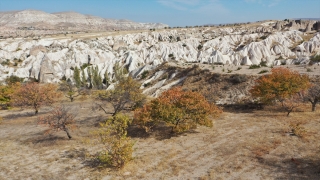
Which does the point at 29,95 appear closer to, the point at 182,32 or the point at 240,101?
the point at 240,101

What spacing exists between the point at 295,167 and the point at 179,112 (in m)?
9.74

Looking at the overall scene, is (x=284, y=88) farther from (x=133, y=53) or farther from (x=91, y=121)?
(x=133, y=53)

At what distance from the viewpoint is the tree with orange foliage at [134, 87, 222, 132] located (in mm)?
21625

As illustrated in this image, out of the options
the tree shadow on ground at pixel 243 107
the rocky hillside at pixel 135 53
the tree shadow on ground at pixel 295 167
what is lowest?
the tree shadow on ground at pixel 295 167

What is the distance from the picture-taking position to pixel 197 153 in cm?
1814

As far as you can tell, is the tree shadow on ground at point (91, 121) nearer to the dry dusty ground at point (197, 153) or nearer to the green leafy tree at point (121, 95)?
the green leafy tree at point (121, 95)

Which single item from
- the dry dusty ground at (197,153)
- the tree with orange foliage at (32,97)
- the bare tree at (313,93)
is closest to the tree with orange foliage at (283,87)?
the dry dusty ground at (197,153)

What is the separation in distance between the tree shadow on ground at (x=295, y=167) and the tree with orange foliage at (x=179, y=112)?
23.1 ft

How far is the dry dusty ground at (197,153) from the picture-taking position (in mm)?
15195

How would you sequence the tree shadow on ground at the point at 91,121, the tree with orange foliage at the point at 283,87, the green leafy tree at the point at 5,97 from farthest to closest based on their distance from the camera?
1. the green leafy tree at the point at 5,97
2. the tree shadow on ground at the point at 91,121
3. the tree with orange foliage at the point at 283,87

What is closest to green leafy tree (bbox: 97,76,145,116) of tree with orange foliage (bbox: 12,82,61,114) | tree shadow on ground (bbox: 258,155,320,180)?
tree with orange foliage (bbox: 12,82,61,114)

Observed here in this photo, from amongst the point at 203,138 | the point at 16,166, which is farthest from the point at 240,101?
the point at 16,166

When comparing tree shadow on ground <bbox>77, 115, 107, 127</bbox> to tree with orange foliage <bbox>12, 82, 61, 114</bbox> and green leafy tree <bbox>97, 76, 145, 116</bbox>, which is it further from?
tree with orange foliage <bbox>12, 82, 61, 114</bbox>

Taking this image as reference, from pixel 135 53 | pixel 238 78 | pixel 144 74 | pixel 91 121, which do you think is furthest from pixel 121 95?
pixel 135 53
